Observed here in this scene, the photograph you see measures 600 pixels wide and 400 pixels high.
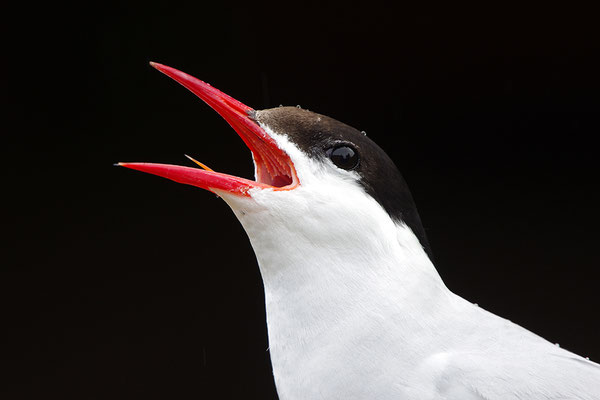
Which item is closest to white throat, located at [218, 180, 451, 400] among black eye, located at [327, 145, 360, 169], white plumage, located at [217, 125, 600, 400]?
white plumage, located at [217, 125, 600, 400]

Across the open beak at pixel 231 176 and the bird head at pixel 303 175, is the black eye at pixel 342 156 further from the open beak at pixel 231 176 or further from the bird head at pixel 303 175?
the open beak at pixel 231 176

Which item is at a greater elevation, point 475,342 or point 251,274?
point 475,342

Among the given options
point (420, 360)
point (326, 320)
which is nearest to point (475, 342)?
point (420, 360)

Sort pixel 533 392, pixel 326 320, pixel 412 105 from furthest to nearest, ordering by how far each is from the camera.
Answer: pixel 412 105 < pixel 326 320 < pixel 533 392

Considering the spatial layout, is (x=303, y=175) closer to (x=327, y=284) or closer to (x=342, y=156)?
(x=342, y=156)

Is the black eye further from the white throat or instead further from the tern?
the white throat

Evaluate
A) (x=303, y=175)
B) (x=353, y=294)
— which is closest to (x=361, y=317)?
(x=353, y=294)

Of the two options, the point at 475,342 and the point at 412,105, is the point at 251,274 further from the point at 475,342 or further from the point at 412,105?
the point at 475,342
